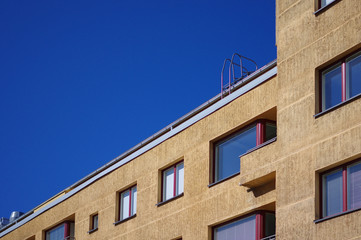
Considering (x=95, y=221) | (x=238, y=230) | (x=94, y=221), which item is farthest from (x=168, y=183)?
(x=94, y=221)

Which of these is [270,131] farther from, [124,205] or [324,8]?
[124,205]

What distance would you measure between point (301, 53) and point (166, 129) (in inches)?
421

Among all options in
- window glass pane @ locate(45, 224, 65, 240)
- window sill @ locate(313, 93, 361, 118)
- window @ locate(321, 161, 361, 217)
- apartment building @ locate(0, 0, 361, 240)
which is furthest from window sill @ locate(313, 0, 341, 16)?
window glass pane @ locate(45, 224, 65, 240)

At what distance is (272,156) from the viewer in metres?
28.0

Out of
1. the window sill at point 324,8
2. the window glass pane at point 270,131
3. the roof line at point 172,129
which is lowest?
the window glass pane at point 270,131

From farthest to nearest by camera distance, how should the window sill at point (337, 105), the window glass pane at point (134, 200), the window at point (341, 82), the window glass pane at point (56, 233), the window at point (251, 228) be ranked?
the window glass pane at point (56, 233) < the window glass pane at point (134, 200) < the window at point (251, 228) < the window at point (341, 82) < the window sill at point (337, 105)

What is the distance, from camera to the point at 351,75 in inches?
1019

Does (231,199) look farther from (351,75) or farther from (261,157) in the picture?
(351,75)

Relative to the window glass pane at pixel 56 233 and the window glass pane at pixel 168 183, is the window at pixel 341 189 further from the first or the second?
the window glass pane at pixel 56 233

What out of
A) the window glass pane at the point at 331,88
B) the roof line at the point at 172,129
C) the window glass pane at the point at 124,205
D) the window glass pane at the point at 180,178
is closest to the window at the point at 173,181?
the window glass pane at the point at 180,178

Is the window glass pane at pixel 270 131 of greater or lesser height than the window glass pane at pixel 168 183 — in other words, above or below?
above

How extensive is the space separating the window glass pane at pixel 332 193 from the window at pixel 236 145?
4837mm

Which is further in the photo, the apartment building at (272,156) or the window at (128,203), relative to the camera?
the window at (128,203)

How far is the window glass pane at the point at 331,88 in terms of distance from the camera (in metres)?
26.2
